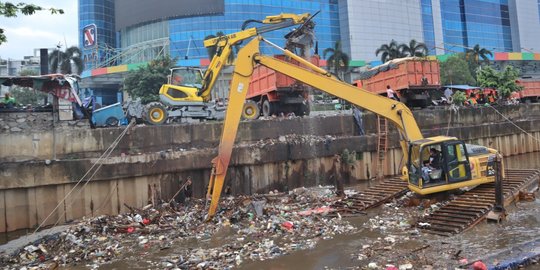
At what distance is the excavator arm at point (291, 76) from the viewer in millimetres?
10047

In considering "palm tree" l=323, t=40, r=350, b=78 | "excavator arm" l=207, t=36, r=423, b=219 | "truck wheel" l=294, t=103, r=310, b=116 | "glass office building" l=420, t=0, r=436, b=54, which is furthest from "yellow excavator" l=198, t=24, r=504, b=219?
"glass office building" l=420, t=0, r=436, b=54

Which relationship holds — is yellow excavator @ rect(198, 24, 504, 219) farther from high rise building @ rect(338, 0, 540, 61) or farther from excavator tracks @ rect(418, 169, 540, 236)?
high rise building @ rect(338, 0, 540, 61)

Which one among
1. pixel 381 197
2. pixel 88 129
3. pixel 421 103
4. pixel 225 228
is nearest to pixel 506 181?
pixel 381 197

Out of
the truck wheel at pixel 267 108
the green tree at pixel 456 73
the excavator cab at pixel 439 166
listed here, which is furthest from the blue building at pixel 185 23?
the excavator cab at pixel 439 166

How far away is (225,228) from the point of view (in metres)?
9.84

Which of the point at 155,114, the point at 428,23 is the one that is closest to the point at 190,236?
the point at 155,114

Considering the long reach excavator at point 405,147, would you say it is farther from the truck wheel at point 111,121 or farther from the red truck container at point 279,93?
the truck wheel at point 111,121

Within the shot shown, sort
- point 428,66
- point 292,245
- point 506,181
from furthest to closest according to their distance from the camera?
1. point 428,66
2. point 506,181
3. point 292,245

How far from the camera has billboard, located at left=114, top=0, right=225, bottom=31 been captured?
5731cm

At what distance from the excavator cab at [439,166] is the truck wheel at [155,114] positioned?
8.55 m

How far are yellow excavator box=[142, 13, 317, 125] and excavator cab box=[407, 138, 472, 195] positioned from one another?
6520 mm

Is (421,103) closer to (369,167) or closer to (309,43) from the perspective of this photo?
(369,167)

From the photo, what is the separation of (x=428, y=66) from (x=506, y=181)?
349 inches

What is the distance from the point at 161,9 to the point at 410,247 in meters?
58.4
